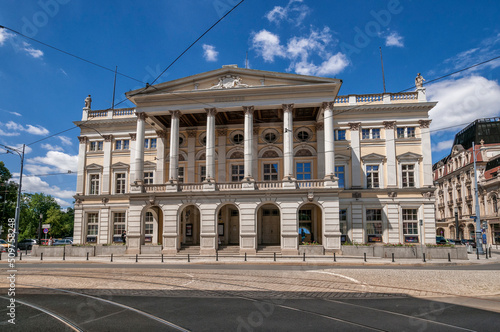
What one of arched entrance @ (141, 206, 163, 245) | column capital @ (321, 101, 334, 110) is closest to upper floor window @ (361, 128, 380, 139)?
column capital @ (321, 101, 334, 110)

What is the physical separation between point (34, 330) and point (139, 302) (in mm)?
3320

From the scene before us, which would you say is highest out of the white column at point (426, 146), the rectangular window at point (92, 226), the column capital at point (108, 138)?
the column capital at point (108, 138)

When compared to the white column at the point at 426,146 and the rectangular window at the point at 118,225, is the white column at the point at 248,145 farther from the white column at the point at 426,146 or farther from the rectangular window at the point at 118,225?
the white column at the point at 426,146

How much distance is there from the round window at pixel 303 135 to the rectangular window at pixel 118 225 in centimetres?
2175

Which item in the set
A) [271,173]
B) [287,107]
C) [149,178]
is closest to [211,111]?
[287,107]

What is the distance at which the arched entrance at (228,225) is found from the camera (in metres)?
36.4

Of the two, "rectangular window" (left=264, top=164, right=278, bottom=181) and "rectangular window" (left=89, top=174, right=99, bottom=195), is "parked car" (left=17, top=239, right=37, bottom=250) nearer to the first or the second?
"rectangular window" (left=89, top=174, right=99, bottom=195)

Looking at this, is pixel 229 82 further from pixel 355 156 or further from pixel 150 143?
pixel 355 156

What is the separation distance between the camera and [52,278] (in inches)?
627

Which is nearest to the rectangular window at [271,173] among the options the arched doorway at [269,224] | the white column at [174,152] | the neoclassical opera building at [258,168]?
the neoclassical opera building at [258,168]

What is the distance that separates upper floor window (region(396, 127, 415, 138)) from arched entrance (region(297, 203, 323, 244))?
11819 millimetres

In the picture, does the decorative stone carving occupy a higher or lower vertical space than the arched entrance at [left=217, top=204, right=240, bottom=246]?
higher

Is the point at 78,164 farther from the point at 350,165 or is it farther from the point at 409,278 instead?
the point at 409,278

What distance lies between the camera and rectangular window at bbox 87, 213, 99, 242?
137 ft
